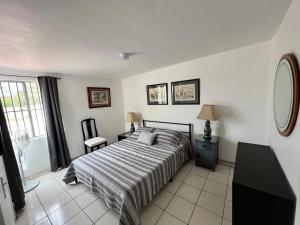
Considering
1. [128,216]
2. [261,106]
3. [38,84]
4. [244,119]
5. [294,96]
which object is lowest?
[128,216]

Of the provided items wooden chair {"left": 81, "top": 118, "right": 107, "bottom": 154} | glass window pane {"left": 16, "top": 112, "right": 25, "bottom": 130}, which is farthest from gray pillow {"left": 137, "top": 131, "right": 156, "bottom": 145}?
glass window pane {"left": 16, "top": 112, "right": 25, "bottom": 130}

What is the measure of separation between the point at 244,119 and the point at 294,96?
1517mm

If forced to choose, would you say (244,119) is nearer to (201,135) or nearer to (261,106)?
(261,106)

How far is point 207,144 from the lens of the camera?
252 cm

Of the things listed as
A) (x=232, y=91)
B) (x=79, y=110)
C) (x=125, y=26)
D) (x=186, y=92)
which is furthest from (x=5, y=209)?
(x=232, y=91)

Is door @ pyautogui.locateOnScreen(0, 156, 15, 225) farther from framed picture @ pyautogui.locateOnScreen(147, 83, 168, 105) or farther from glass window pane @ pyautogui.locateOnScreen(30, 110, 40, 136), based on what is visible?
framed picture @ pyautogui.locateOnScreen(147, 83, 168, 105)

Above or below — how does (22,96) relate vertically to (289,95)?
above

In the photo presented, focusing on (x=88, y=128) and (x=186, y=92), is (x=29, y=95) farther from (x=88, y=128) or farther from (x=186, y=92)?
(x=186, y=92)

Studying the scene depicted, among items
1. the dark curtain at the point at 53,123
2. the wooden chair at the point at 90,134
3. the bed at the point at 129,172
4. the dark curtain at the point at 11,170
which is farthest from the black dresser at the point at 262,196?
the dark curtain at the point at 53,123

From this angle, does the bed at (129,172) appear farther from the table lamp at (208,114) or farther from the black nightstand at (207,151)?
the table lamp at (208,114)

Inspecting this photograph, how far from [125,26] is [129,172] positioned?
182 cm

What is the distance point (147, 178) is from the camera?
70.8 inches

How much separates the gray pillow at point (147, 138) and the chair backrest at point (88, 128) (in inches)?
60.3

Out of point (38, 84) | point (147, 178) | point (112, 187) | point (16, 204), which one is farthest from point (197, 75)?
point (16, 204)
